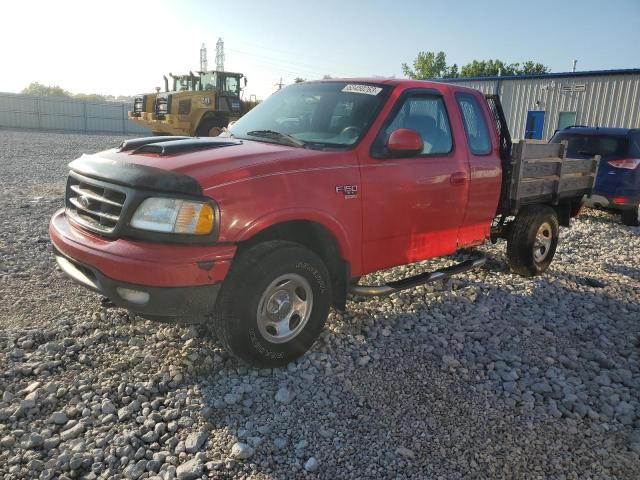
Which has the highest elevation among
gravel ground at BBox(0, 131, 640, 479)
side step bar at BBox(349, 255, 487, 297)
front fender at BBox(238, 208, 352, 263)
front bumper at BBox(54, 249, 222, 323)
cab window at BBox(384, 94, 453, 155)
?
cab window at BBox(384, 94, 453, 155)

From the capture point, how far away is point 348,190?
3.52 meters

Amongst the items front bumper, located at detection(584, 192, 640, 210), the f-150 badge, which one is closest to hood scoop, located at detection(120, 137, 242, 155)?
the f-150 badge

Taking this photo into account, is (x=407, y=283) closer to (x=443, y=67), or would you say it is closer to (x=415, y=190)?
(x=415, y=190)

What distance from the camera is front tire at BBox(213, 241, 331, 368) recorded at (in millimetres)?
3078

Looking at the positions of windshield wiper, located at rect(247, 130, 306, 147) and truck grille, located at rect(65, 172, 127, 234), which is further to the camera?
windshield wiper, located at rect(247, 130, 306, 147)

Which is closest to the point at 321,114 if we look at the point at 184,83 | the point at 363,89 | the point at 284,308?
the point at 363,89

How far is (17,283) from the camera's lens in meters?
4.79

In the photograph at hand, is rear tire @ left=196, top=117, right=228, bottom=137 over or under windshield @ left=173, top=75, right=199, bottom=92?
under

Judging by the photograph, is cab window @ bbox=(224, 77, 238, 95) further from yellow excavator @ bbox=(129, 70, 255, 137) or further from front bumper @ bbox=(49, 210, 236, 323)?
front bumper @ bbox=(49, 210, 236, 323)

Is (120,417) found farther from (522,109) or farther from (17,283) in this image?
(522,109)

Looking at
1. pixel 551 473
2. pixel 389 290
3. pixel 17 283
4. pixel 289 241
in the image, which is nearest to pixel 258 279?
pixel 289 241

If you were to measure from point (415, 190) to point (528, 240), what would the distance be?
2.14 meters

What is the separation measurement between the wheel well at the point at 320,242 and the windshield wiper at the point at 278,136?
0.65 metres

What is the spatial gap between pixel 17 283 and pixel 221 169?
3.05 metres
